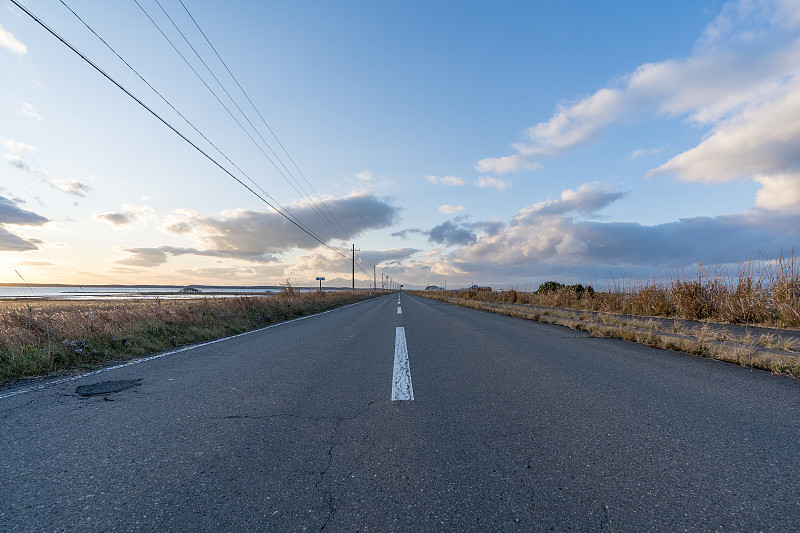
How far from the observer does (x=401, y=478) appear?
1960 millimetres

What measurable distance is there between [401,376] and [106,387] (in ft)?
11.0

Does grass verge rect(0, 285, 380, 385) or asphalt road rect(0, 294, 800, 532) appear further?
grass verge rect(0, 285, 380, 385)

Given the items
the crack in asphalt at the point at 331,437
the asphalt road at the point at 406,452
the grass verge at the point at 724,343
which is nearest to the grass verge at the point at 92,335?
the asphalt road at the point at 406,452

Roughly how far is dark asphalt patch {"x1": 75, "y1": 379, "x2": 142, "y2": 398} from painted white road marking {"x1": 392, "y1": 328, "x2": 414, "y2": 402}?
9.81ft

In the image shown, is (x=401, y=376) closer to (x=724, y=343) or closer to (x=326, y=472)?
(x=326, y=472)

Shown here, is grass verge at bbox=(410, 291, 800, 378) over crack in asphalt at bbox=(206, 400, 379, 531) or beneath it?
over

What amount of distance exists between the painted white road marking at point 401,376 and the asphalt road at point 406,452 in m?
0.09

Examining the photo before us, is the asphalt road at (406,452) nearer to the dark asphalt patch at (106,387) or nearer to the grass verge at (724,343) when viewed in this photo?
the dark asphalt patch at (106,387)

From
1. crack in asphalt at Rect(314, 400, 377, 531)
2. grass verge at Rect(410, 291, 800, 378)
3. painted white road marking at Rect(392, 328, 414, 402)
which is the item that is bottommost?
painted white road marking at Rect(392, 328, 414, 402)

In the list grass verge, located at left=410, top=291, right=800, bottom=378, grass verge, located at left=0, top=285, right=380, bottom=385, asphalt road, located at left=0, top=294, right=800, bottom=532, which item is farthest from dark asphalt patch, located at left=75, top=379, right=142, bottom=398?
grass verge, located at left=410, top=291, right=800, bottom=378

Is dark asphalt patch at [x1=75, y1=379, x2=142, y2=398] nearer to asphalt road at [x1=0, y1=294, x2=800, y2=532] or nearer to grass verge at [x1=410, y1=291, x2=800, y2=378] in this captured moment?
asphalt road at [x1=0, y1=294, x2=800, y2=532]

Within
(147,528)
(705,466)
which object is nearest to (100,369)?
(147,528)

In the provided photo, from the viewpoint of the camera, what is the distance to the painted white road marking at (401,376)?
3.50 metres

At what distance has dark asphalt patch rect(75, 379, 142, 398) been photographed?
3.67 metres
